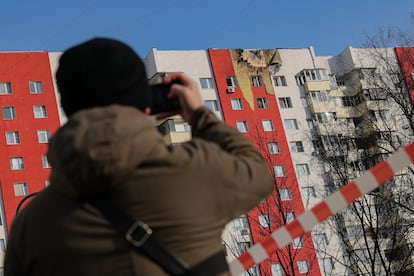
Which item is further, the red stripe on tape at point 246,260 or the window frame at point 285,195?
the window frame at point 285,195

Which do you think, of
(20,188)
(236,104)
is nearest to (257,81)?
(236,104)

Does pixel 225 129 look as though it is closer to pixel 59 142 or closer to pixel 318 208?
pixel 59 142

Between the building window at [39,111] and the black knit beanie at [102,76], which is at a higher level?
the building window at [39,111]

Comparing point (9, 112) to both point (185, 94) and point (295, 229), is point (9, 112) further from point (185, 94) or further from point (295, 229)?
point (185, 94)

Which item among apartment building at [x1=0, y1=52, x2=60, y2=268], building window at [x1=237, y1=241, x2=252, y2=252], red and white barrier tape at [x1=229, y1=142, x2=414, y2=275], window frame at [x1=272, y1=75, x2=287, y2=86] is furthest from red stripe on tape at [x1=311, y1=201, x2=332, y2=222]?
window frame at [x1=272, y1=75, x2=287, y2=86]

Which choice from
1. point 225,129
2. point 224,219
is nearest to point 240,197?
point 224,219

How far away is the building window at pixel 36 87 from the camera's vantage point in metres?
52.2

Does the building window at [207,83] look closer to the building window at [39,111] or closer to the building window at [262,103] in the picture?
the building window at [262,103]

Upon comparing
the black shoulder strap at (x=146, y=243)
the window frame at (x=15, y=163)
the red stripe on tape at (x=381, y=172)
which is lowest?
the black shoulder strap at (x=146, y=243)

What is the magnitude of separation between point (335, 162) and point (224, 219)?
27.1 meters

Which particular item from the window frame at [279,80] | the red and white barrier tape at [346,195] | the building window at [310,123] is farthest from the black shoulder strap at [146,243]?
the window frame at [279,80]

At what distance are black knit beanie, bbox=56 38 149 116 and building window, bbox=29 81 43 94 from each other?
51.9 m

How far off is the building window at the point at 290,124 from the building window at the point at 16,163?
822 inches

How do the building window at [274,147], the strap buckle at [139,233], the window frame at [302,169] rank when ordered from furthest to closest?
the window frame at [302,169]
the building window at [274,147]
the strap buckle at [139,233]
